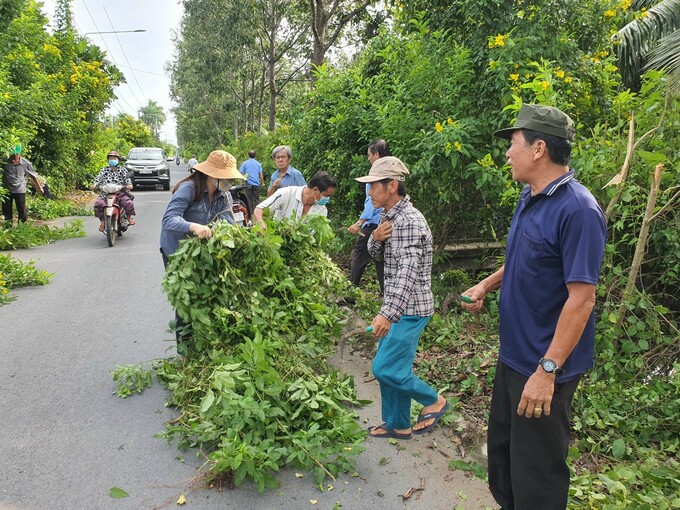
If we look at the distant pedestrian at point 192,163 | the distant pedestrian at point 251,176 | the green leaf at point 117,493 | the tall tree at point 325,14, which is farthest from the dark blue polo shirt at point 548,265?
the tall tree at point 325,14

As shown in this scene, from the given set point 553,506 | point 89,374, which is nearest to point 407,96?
point 89,374

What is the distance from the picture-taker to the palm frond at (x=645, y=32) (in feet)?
42.9

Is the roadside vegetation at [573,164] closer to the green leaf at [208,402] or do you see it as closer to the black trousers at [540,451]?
the black trousers at [540,451]

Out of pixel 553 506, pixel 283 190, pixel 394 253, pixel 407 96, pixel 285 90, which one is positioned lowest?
pixel 553 506

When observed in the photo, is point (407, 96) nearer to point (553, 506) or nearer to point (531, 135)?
point (531, 135)

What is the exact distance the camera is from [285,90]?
3491 centimetres

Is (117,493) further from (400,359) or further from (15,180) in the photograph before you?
(15,180)

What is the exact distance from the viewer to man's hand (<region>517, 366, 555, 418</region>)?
2.20m

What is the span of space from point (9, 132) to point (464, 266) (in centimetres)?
876

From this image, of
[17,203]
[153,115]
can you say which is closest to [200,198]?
[17,203]

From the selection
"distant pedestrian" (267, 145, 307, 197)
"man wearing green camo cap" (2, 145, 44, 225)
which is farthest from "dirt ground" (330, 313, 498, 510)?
"man wearing green camo cap" (2, 145, 44, 225)

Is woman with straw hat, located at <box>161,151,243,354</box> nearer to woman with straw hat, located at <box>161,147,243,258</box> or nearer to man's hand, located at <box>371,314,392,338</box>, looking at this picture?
woman with straw hat, located at <box>161,147,243,258</box>

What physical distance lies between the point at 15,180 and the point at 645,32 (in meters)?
15.1

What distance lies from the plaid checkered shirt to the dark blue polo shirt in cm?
92
